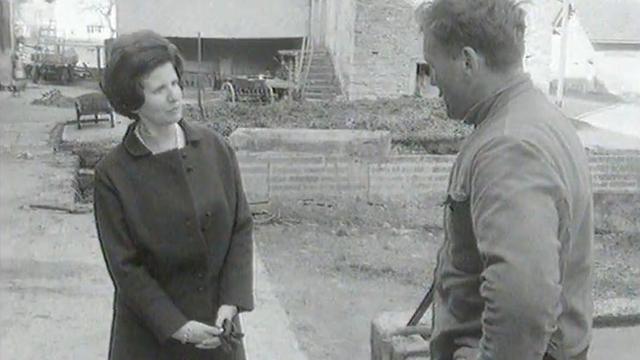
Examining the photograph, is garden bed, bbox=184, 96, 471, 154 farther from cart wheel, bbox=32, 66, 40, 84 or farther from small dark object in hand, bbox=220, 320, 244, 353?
cart wheel, bbox=32, 66, 40, 84

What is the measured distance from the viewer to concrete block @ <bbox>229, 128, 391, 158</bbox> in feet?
34.7

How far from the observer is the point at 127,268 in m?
2.56

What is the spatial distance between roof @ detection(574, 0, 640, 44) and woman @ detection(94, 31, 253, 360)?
4130cm

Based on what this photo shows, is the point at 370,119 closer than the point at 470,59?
No

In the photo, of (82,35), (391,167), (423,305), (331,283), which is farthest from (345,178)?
(82,35)

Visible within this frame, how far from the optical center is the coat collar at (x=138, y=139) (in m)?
2.62

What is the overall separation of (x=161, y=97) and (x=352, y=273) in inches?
238

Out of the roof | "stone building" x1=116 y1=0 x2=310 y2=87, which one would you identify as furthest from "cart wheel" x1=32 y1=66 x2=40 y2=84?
the roof

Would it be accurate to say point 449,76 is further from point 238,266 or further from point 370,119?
point 370,119

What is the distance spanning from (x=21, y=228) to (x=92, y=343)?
3.10 meters

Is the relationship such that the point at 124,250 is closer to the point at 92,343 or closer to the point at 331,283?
the point at 92,343

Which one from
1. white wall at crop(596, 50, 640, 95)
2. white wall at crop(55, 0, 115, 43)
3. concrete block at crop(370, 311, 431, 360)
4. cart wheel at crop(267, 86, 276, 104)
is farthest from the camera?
white wall at crop(55, 0, 115, 43)

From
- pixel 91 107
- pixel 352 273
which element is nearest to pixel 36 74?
pixel 91 107

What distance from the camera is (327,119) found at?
14.0m
